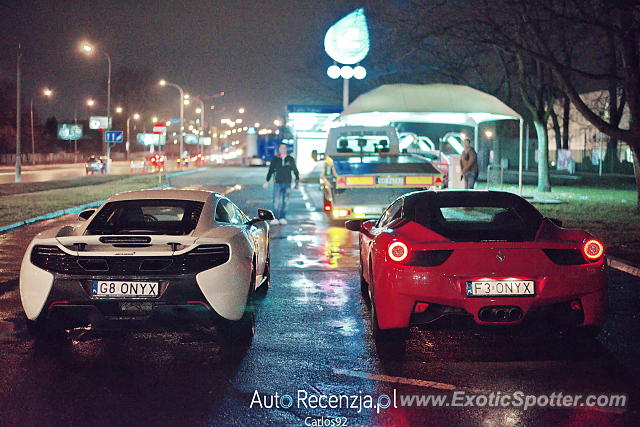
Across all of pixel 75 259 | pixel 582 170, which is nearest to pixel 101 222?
pixel 75 259

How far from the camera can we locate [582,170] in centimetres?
6638

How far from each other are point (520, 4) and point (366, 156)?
6287mm

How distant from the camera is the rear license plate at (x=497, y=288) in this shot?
6.26m

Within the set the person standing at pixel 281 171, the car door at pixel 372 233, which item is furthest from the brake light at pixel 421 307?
the person standing at pixel 281 171

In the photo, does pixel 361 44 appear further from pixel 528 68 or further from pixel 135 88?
pixel 135 88

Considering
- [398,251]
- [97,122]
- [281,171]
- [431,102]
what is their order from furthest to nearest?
[97,122] → [431,102] → [281,171] → [398,251]

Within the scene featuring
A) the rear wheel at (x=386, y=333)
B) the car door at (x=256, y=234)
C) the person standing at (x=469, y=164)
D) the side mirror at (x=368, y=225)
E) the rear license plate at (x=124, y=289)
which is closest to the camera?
the rear license plate at (x=124, y=289)

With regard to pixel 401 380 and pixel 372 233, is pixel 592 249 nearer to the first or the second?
pixel 401 380

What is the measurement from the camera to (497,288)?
6.26 meters

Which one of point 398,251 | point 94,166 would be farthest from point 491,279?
point 94,166

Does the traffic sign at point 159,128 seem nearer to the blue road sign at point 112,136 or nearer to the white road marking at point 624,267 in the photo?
the blue road sign at point 112,136

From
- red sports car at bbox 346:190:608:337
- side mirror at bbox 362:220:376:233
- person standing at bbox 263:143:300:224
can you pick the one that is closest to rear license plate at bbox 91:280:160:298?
red sports car at bbox 346:190:608:337

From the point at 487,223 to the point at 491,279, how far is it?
146 cm

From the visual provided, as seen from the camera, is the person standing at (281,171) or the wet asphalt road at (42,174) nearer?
the person standing at (281,171)
